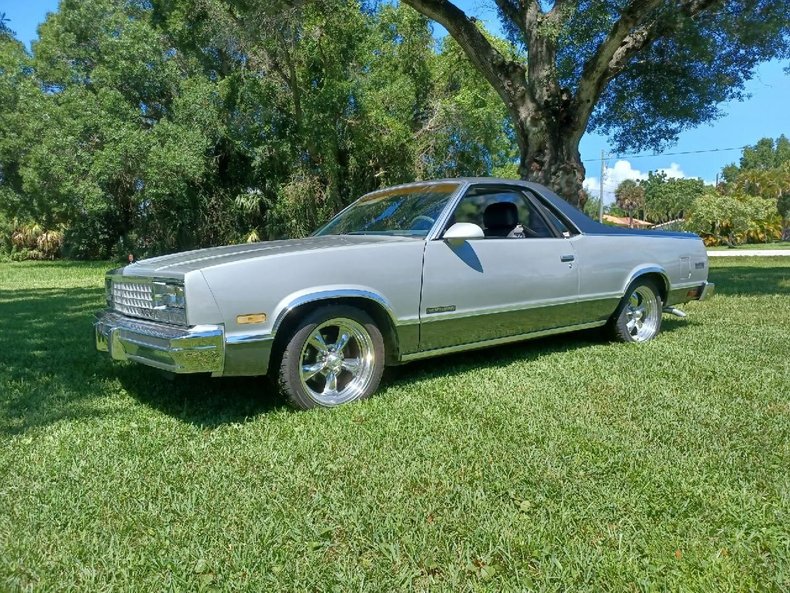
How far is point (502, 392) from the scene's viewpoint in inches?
166

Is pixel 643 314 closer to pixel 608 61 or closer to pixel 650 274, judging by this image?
pixel 650 274

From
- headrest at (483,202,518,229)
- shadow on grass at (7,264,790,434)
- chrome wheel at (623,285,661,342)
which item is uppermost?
headrest at (483,202,518,229)

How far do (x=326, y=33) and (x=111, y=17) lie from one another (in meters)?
9.56

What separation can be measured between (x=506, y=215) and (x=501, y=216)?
57mm

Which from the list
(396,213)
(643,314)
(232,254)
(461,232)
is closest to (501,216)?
(396,213)

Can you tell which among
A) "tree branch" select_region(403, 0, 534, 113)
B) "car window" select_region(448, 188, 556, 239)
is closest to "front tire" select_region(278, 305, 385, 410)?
"car window" select_region(448, 188, 556, 239)

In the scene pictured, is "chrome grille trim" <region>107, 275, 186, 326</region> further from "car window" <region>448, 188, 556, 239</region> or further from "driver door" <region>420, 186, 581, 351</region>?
"car window" <region>448, 188, 556, 239</region>

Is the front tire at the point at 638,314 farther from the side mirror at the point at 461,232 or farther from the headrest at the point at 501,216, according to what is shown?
the side mirror at the point at 461,232

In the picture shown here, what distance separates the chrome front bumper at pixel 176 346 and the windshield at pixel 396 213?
1.70 meters

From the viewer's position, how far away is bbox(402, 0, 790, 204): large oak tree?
9477mm

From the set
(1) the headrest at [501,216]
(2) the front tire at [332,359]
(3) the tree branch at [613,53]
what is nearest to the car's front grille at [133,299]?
(2) the front tire at [332,359]

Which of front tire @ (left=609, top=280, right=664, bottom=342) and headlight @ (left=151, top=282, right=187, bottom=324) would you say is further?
front tire @ (left=609, top=280, right=664, bottom=342)

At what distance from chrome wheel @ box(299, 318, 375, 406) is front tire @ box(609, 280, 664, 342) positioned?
9.42 feet

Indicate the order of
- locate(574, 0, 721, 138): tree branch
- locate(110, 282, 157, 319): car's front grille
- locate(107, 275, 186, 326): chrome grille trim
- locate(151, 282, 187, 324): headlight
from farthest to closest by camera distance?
1. locate(574, 0, 721, 138): tree branch
2. locate(110, 282, 157, 319): car's front grille
3. locate(107, 275, 186, 326): chrome grille trim
4. locate(151, 282, 187, 324): headlight
